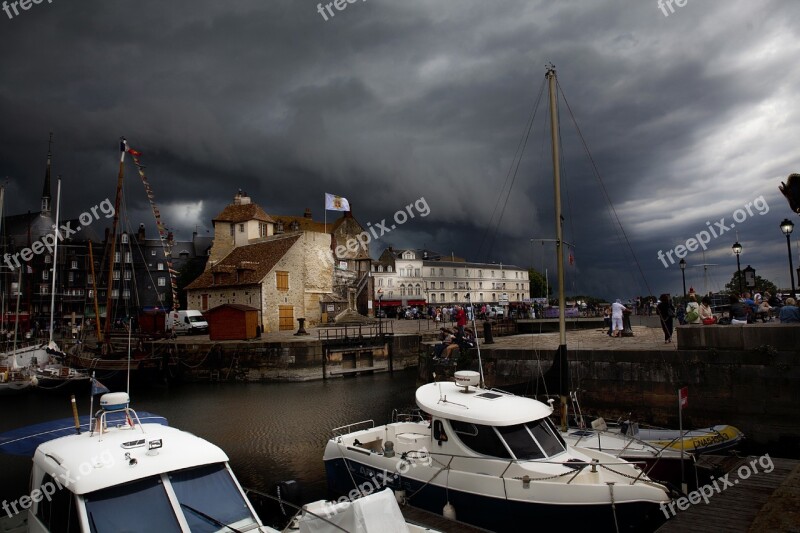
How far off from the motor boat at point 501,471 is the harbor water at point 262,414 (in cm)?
366

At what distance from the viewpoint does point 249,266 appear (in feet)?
143

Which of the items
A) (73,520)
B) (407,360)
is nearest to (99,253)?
(407,360)

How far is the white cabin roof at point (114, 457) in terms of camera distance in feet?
18.4

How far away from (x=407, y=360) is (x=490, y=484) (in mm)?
27131

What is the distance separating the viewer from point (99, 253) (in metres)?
71.8

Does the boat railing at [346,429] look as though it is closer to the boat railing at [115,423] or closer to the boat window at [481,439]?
the boat window at [481,439]

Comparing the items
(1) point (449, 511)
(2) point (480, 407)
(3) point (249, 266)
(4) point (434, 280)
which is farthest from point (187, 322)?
(4) point (434, 280)

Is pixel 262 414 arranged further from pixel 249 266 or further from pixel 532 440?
pixel 249 266

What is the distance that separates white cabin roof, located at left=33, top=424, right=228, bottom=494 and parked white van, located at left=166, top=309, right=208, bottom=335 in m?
37.1

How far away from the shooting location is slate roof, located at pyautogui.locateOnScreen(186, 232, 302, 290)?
140 feet

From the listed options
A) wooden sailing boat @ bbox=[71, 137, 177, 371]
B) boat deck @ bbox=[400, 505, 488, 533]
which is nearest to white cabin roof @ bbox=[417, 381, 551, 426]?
boat deck @ bbox=[400, 505, 488, 533]

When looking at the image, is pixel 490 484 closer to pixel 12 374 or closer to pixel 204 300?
pixel 12 374

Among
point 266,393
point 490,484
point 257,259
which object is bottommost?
point 266,393

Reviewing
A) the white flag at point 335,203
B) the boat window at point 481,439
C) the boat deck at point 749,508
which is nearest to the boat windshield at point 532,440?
the boat window at point 481,439
